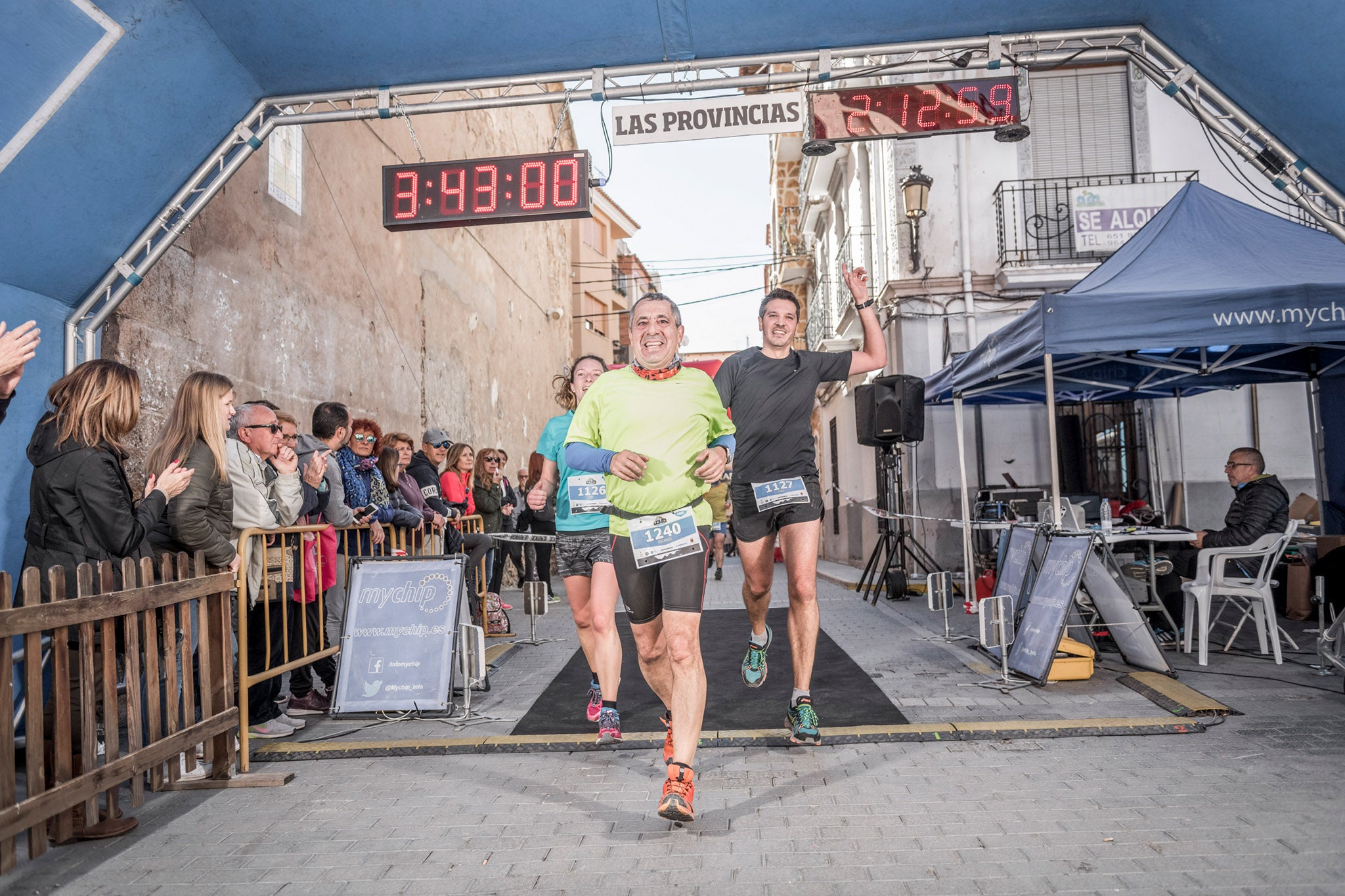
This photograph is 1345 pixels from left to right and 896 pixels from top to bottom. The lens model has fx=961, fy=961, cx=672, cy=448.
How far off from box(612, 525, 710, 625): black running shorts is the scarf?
3.64m

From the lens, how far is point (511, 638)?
9.07 metres

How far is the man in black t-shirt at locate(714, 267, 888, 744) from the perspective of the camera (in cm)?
495

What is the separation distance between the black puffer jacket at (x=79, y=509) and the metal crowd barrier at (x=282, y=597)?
2.06ft

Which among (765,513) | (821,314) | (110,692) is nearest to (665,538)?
(765,513)

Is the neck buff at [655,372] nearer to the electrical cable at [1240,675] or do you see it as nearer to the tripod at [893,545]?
the electrical cable at [1240,675]

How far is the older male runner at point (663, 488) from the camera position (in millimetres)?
3775

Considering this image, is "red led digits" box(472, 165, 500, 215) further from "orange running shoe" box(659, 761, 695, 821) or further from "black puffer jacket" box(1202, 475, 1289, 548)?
"black puffer jacket" box(1202, 475, 1289, 548)

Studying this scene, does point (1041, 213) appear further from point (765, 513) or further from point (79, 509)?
point (79, 509)

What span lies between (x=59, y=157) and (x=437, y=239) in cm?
995

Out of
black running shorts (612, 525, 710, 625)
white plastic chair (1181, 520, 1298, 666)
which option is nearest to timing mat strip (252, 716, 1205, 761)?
black running shorts (612, 525, 710, 625)

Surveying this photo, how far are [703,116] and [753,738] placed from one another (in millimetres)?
4656

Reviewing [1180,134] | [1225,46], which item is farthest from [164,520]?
[1180,134]

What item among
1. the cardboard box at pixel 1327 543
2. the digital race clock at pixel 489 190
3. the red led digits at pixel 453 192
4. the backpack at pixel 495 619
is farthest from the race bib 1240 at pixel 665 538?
the cardboard box at pixel 1327 543

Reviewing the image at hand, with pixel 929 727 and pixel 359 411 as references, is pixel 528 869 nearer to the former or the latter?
pixel 929 727
